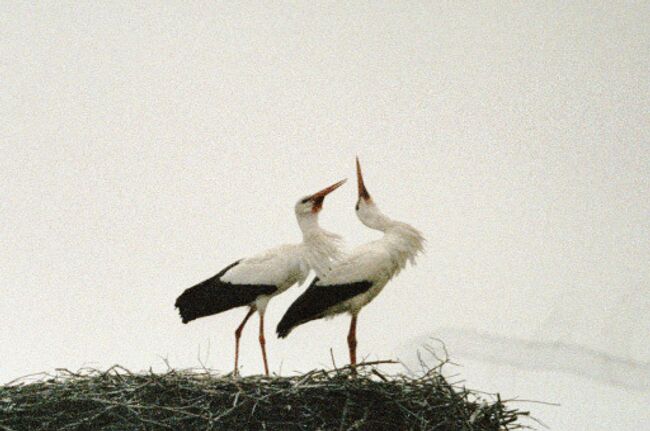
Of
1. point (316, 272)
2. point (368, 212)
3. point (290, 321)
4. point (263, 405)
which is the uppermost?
point (368, 212)

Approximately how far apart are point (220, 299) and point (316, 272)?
29 cm

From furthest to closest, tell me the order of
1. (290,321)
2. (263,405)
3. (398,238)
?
(398,238) < (290,321) < (263,405)

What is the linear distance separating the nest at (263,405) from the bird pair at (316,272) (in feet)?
1.82

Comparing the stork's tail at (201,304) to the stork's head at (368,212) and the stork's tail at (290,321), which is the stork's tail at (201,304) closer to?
the stork's tail at (290,321)

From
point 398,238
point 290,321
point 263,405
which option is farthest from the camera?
point 398,238

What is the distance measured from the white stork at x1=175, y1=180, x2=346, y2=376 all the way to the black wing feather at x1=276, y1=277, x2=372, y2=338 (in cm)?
6

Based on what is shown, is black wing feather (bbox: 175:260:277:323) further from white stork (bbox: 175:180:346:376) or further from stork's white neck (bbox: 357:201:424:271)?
stork's white neck (bbox: 357:201:424:271)

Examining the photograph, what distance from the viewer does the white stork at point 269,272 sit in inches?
128

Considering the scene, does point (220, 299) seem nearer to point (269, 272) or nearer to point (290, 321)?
point (269, 272)

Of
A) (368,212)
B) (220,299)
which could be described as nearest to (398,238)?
(368,212)

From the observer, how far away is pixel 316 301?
3176mm

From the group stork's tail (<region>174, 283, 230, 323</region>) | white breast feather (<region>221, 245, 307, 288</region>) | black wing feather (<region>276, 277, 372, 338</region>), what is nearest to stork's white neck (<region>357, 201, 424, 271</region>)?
black wing feather (<region>276, 277, 372, 338</region>)

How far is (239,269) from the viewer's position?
3357 mm

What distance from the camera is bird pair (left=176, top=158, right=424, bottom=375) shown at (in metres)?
3.19
